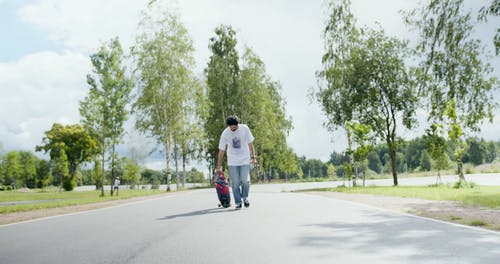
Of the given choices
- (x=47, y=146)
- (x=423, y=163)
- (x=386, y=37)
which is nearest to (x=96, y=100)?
(x=386, y=37)

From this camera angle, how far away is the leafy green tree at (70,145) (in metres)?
58.9

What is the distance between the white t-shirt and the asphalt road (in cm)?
199

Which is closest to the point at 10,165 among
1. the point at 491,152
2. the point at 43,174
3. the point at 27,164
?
the point at 27,164

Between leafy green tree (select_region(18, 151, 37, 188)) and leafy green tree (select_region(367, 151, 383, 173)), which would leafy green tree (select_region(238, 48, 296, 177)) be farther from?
leafy green tree (select_region(367, 151, 383, 173))

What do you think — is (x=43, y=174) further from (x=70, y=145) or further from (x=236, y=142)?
(x=236, y=142)

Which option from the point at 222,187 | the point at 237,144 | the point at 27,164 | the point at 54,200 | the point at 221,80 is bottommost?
the point at 54,200

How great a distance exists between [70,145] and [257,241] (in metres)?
61.0

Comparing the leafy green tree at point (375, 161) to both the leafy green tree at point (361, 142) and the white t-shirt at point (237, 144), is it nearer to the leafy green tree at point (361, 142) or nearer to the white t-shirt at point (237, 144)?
the leafy green tree at point (361, 142)

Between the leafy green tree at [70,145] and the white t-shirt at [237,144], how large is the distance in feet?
169

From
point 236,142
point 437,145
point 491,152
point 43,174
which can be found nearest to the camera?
point 236,142

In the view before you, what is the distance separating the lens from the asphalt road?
179 inches

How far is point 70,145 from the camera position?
201 feet

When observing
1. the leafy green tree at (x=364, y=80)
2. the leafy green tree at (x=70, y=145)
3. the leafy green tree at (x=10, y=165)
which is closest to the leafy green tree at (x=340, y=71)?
the leafy green tree at (x=364, y=80)

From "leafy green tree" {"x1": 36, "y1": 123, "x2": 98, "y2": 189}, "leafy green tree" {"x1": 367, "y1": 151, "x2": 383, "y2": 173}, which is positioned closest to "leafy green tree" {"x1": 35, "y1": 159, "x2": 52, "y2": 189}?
"leafy green tree" {"x1": 36, "y1": 123, "x2": 98, "y2": 189}
